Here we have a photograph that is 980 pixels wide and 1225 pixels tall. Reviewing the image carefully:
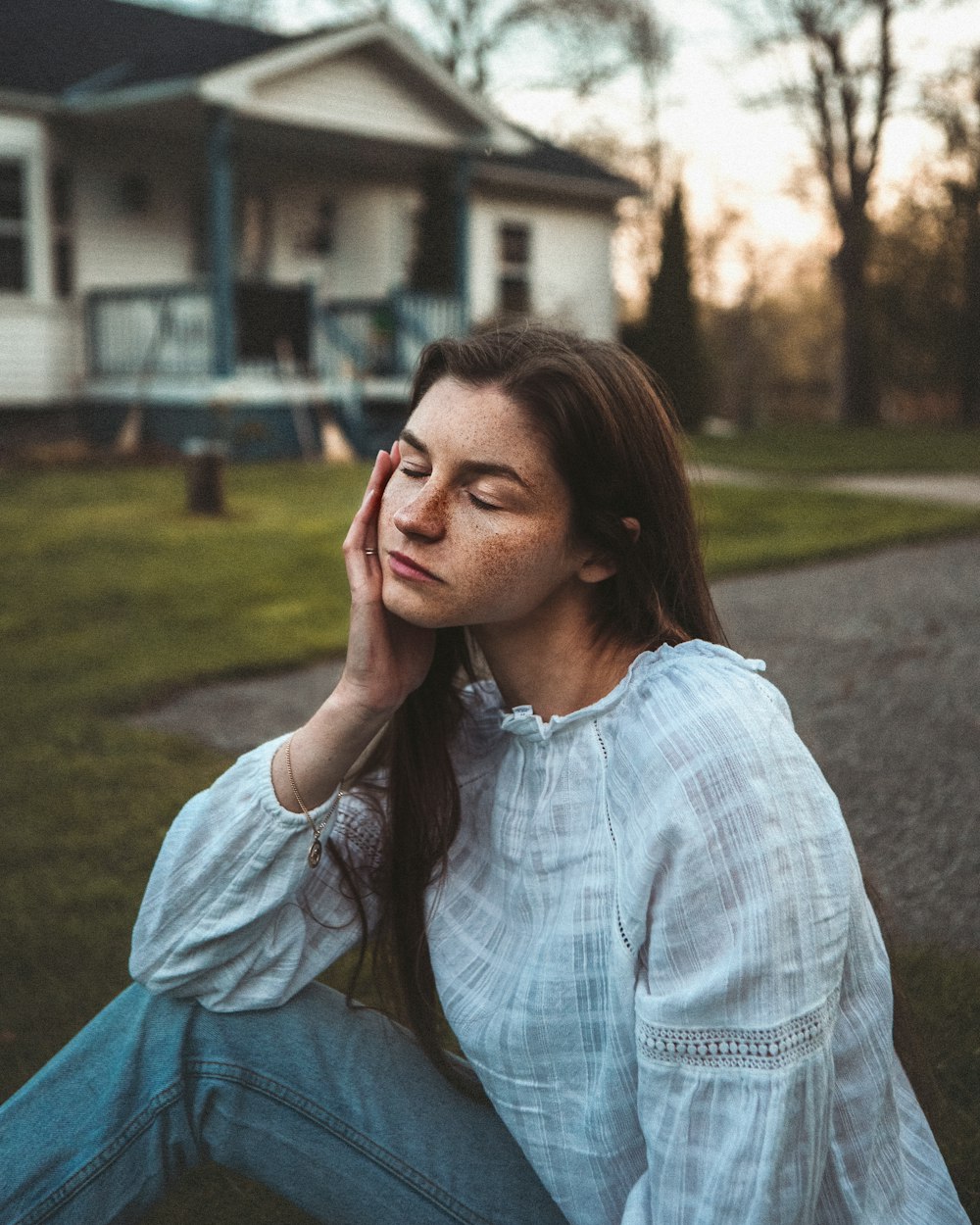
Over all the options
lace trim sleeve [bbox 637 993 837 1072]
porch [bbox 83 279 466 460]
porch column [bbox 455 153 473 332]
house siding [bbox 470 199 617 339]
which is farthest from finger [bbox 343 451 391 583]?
house siding [bbox 470 199 617 339]

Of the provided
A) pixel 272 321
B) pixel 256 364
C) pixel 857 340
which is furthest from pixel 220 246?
pixel 857 340

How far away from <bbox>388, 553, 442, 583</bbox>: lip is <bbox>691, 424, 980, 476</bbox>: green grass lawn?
342 inches

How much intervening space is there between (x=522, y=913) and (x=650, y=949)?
33cm

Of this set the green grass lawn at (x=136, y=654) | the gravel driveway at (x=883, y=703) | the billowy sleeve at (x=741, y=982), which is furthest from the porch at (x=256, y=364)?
the billowy sleeve at (x=741, y=982)

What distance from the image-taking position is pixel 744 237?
3259cm

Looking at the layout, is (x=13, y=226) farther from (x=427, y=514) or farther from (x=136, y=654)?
(x=427, y=514)

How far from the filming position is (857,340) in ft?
73.8

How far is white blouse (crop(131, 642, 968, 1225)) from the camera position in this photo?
1.21 metres

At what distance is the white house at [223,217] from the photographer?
1305 cm

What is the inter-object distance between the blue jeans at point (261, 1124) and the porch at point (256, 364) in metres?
10.9

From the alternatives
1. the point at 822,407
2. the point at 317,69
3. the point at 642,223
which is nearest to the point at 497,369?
the point at 317,69

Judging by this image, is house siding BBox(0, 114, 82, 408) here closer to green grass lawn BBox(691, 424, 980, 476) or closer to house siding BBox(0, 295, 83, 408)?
house siding BBox(0, 295, 83, 408)

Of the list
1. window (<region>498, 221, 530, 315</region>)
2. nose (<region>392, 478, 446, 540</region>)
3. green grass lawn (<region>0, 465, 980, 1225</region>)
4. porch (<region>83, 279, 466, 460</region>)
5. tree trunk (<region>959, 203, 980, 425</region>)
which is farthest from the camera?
tree trunk (<region>959, 203, 980, 425</region>)

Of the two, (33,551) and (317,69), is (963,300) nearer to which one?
(317,69)
